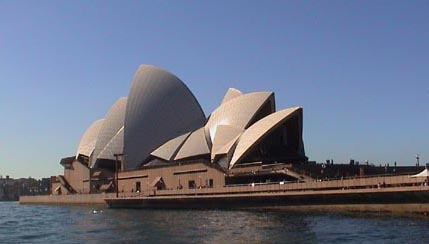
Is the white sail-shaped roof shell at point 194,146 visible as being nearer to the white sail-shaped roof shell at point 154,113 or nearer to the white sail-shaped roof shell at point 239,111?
the white sail-shaped roof shell at point 239,111

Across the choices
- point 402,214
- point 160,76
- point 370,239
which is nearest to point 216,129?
point 160,76

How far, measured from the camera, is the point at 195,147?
78188 mm

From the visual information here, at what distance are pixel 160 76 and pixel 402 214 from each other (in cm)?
5476

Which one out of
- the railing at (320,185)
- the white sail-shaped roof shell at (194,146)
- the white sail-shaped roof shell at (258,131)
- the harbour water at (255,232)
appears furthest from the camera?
the white sail-shaped roof shell at (194,146)

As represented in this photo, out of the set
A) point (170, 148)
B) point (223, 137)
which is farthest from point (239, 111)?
point (170, 148)

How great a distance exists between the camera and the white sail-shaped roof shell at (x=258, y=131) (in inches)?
2653

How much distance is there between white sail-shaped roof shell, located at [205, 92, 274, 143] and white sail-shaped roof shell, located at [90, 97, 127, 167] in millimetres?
22445

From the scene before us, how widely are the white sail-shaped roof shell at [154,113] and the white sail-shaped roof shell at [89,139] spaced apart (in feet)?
53.1

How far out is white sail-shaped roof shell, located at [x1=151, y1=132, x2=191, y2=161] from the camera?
266 ft

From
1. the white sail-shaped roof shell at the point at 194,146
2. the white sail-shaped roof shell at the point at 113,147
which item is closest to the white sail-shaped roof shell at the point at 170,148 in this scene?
the white sail-shaped roof shell at the point at 194,146

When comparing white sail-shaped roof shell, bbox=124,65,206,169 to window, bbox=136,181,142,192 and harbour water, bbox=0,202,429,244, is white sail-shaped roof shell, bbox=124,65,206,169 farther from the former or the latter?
harbour water, bbox=0,202,429,244

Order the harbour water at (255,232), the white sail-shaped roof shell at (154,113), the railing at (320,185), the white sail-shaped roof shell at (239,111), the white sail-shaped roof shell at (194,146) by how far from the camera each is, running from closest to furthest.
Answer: the harbour water at (255,232), the railing at (320,185), the white sail-shaped roof shell at (239,111), the white sail-shaped roof shell at (194,146), the white sail-shaped roof shell at (154,113)

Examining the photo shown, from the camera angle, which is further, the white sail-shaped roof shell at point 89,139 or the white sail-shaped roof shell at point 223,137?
the white sail-shaped roof shell at point 89,139

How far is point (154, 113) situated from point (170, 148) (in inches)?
261
